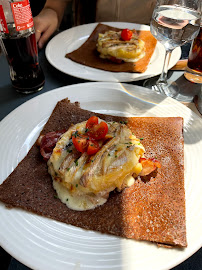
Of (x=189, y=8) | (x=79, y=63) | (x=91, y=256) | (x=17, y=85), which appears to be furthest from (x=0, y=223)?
(x=189, y=8)

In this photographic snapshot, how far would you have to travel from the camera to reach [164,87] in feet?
7.88

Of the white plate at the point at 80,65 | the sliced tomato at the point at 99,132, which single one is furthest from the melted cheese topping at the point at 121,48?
the sliced tomato at the point at 99,132

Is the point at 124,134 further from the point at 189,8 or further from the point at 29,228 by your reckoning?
the point at 189,8

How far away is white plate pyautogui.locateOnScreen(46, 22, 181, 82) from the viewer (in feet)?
7.86

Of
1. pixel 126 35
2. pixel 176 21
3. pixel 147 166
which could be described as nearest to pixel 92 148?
pixel 147 166

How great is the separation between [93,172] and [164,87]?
137cm

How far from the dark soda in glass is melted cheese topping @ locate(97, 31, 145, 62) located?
2.52ft

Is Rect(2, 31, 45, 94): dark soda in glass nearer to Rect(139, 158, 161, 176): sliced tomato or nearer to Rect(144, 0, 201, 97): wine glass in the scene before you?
Rect(144, 0, 201, 97): wine glass

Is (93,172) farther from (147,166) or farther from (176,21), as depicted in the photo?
(176,21)

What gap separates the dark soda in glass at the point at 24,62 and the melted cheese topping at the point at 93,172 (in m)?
1.11

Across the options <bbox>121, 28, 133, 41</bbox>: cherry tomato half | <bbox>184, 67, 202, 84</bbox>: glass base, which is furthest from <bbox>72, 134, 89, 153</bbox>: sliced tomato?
<bbox>121, 28, 133, 41</bbox>: cherry tomato half

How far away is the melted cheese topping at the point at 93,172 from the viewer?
142 centimetres

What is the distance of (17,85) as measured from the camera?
2426mm

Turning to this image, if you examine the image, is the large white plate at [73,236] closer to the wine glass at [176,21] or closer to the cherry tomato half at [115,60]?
the wine glass at [176,21]
